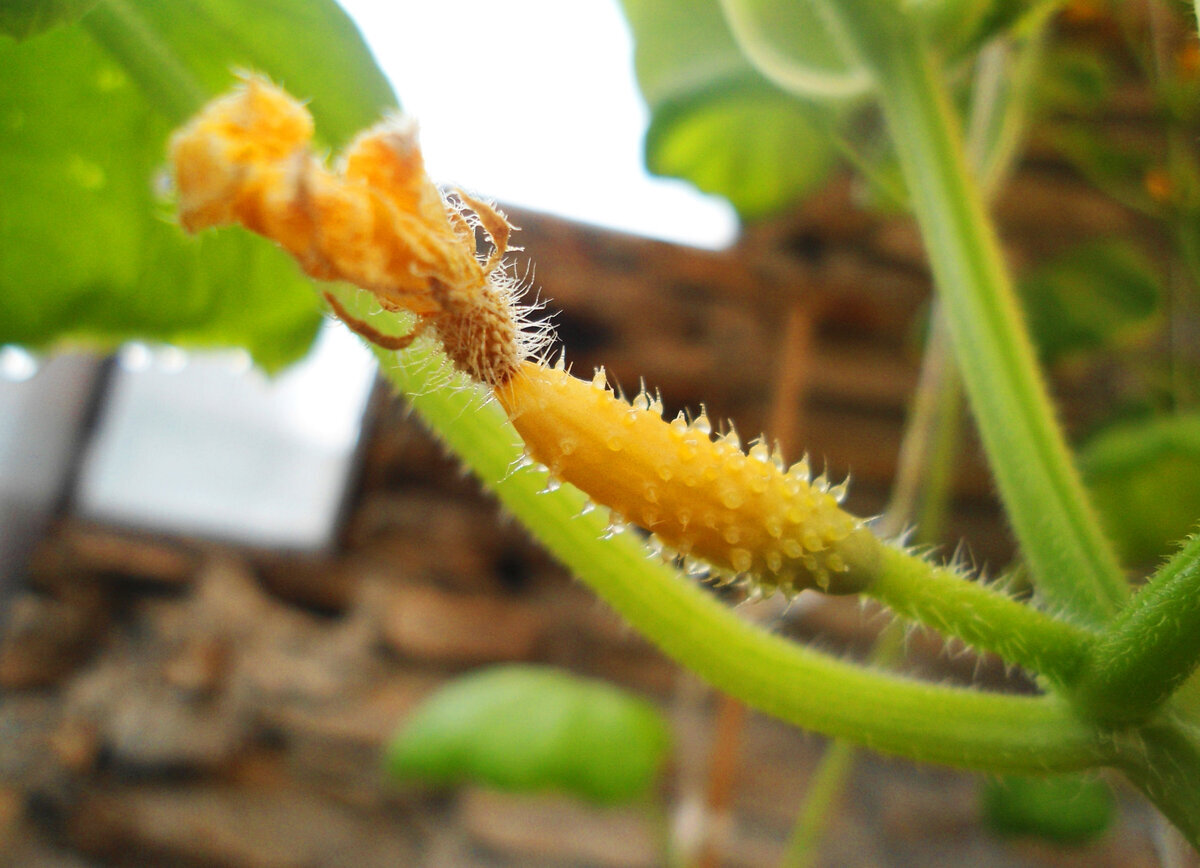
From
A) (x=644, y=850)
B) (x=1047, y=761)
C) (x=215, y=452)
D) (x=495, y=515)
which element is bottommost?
(x=644, y=850)

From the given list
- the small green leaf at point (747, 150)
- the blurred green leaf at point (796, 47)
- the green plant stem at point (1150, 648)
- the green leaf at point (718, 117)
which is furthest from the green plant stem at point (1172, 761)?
the small green leaf at point (747, 150)

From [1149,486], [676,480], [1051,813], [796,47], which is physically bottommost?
[1051,813]

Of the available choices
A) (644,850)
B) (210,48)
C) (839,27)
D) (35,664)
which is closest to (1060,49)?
(839,27)

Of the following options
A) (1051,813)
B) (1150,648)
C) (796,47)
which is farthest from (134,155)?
(1051,813)

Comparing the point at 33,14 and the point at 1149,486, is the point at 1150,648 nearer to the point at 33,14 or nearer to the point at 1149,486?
the point at 33,14

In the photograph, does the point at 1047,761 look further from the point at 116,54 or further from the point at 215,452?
the point at 215,452

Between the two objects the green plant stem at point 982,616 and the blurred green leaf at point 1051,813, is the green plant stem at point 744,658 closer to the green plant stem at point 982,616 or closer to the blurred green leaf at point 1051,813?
the green plant stem at point 982,616
